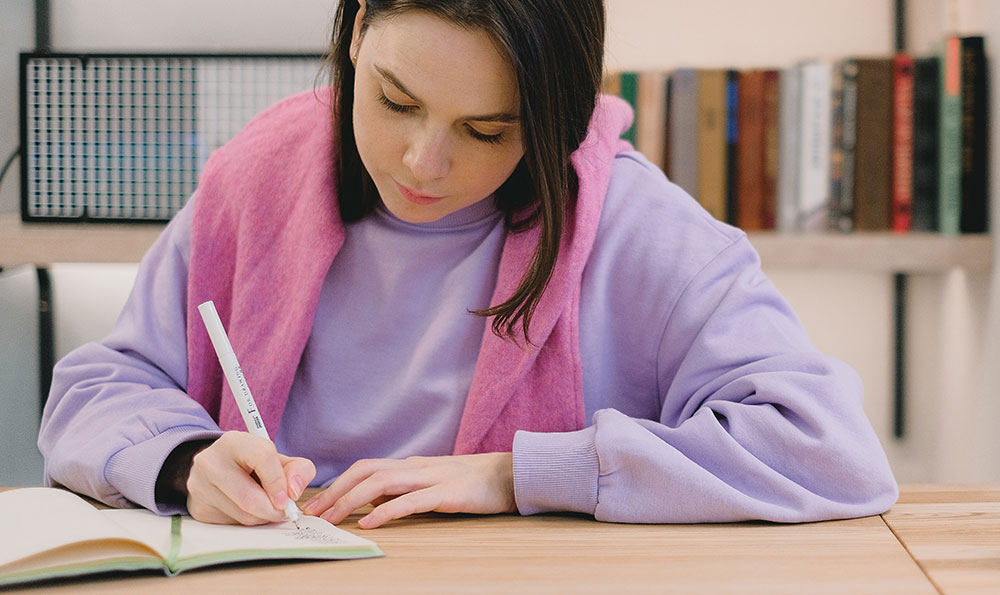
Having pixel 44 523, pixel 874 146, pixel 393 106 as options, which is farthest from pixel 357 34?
pixel 874 146

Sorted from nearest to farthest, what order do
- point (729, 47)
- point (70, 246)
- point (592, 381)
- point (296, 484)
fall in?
point (296, 484) < point (592, 381) < point (70, 246) < point (729, 47)

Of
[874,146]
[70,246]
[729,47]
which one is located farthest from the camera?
[729,47]

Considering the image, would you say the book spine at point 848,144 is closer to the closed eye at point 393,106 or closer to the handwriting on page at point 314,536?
the closed eye at point 393,106

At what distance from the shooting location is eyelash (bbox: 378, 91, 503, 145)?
2.92 ft

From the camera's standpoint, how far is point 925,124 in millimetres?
1692

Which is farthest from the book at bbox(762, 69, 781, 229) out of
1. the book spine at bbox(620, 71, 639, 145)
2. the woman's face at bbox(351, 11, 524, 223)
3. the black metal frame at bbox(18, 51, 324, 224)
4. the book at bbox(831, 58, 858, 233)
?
the woman's face at bbox(351, 11, 524, 223)

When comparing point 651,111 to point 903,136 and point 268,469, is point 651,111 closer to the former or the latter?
point 903,136

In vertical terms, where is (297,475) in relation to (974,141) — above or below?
below

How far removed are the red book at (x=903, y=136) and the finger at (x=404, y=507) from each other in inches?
45.9

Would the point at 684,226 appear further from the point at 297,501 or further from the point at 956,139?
the point at 956,139

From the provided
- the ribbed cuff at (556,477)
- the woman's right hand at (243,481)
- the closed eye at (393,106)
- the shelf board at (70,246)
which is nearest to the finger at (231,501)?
the woman's right hand at (243,481)

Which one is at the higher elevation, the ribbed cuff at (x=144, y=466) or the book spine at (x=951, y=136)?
the book spine at (x=951, y=136)

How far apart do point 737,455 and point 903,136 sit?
1034mm

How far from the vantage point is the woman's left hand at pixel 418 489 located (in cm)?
84
